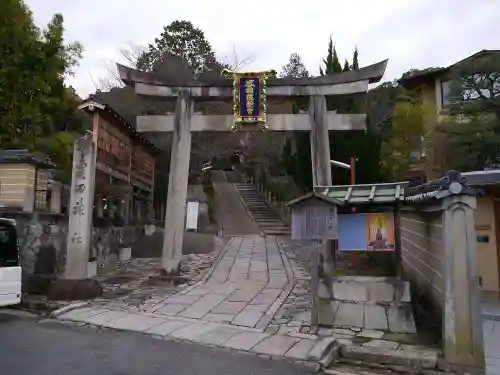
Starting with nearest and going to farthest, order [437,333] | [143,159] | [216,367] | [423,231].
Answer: [216,367] → [437,333] → [423,231] → [143,159]

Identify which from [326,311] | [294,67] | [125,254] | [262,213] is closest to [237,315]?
[326,311]

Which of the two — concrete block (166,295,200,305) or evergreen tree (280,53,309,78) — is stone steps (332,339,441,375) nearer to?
concrete block (166,295,200,305)

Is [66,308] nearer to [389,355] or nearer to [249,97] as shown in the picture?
[389,355]

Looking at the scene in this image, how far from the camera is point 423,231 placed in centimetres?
838

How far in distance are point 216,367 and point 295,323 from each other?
2551mm

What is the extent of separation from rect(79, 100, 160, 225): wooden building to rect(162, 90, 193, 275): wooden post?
2269 mm

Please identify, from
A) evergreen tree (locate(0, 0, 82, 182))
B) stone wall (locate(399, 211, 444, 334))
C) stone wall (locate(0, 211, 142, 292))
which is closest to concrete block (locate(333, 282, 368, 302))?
stone wall (locate(399, 211, 444, 334))

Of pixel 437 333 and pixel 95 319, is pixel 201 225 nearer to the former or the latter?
pixel 95 319

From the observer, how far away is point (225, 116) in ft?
43.3

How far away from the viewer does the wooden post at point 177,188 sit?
12.5 m

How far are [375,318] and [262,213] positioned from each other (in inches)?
826

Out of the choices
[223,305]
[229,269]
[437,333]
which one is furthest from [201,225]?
[437,333]

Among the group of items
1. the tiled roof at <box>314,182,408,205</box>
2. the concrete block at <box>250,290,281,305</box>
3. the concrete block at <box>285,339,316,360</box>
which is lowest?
the concrete block at <box>285,339,316,360</box>

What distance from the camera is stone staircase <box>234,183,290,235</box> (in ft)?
79.6
